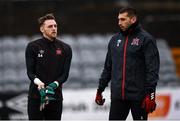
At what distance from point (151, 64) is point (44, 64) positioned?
127 centimetres

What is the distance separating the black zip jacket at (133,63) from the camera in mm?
6391

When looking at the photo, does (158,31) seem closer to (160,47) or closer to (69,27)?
(160,47)

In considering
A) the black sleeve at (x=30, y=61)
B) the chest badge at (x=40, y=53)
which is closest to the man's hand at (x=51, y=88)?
the black sleeve at (x=30, y=61)

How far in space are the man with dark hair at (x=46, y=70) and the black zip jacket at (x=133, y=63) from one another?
69 centimetres

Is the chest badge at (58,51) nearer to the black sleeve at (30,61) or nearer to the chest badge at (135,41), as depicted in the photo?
the black sleeve at (30,61)

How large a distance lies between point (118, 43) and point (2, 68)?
7061 mm

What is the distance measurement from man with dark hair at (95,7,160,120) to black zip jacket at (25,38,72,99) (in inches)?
26.1

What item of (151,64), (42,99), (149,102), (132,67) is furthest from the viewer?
(42,99)

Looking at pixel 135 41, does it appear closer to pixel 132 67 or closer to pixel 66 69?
pixel 132 67

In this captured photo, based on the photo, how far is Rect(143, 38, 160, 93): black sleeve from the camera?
20.6 ft

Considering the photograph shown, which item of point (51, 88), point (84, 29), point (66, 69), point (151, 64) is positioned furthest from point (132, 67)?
point (84, 29)

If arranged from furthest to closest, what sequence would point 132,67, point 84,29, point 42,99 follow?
point 84,29
point 42,99
point 132,67

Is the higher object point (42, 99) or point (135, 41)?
point (135, 41)

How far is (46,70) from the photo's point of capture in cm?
675
